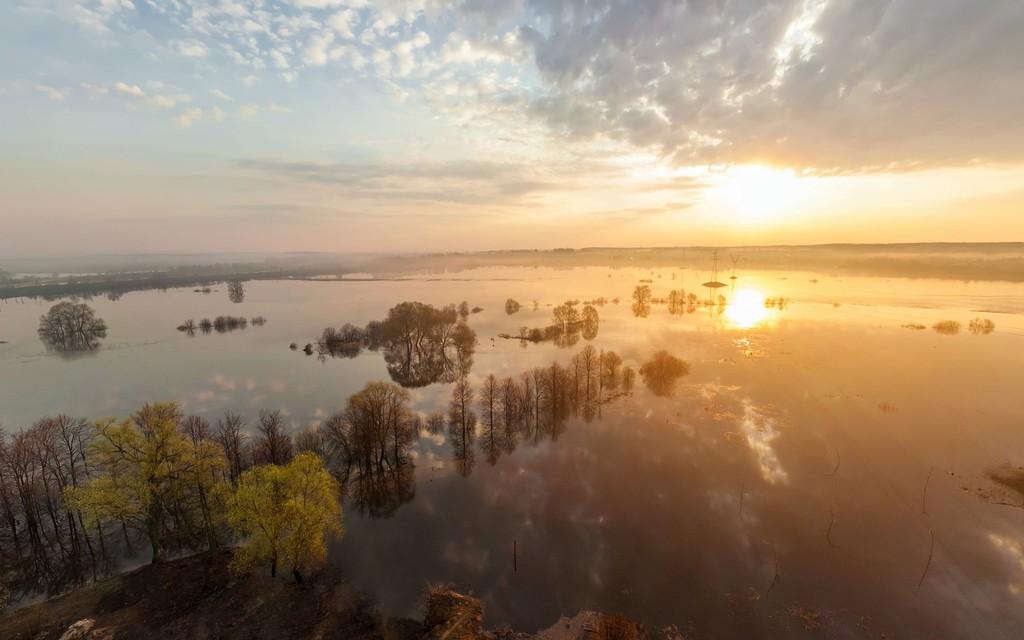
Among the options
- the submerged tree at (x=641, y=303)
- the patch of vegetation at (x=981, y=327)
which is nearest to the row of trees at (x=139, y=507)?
the submerged tree at (x=641, y=303)

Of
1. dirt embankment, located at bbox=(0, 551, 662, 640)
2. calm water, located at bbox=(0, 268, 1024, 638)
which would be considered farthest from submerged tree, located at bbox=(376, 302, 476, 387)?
dirt embankment, located at bbox=(0, 551, 662, 640)

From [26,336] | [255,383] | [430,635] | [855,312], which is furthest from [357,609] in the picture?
[855,312]

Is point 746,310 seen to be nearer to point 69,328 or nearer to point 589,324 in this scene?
point 589,324

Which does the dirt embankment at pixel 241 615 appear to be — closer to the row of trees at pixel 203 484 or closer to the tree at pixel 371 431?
the row of trees at pixel 203 484

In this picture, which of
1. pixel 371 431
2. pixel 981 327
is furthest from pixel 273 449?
pixel 981 327

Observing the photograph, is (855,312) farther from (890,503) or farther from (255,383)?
(255,383)
